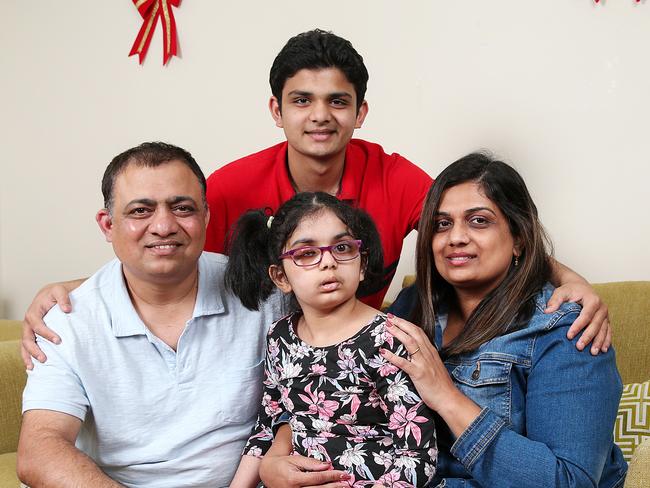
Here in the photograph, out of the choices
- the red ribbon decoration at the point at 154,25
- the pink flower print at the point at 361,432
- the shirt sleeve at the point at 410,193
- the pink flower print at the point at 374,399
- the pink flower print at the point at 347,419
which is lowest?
the pink flower print at the point at 361,432

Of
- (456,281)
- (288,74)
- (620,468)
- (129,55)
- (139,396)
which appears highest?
(129,55)

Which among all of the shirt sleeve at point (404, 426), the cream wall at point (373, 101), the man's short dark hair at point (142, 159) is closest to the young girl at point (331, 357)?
the shirt sleeve at point (404, 426)

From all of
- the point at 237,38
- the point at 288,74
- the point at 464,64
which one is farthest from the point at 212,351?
the point at 237,38

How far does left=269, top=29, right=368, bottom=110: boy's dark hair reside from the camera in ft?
7.42

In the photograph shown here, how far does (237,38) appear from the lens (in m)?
3.46

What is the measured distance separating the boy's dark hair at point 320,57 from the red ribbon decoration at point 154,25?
4.61 feet

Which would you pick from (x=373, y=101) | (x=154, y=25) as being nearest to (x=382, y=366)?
(x=373, y=101)

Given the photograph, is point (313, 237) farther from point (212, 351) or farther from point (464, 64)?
point (464, 64)

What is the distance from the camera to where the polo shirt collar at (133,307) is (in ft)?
6.29

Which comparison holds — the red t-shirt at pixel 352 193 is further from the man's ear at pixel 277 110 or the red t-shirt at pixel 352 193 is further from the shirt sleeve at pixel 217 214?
the man's ear at pixel 277 110

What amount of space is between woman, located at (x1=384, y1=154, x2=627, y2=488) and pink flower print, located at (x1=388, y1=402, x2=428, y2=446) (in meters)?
0.04

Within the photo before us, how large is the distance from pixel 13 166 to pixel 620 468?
3.34m

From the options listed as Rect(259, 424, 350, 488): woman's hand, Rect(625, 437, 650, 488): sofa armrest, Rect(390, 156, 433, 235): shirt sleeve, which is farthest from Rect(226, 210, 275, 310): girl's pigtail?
Rect(625, 437, 650, 488): sofa armrest

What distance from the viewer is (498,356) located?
5.58 feet
